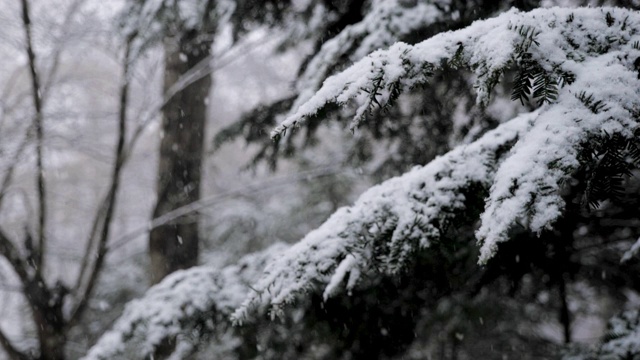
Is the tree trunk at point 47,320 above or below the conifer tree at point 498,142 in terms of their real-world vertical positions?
below

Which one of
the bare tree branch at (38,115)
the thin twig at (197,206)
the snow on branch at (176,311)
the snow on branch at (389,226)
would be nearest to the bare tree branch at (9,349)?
the bare tree branch at (38,115)

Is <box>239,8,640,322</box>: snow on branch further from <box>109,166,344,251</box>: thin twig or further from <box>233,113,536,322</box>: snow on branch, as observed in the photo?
<box>109,166,344,251</box>: thin twig

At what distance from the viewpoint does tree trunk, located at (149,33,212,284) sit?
4.52m

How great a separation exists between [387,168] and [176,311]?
1.94m

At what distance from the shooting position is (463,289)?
2.80 m

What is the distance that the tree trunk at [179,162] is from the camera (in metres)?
4.52

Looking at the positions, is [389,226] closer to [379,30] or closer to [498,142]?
[498,142]

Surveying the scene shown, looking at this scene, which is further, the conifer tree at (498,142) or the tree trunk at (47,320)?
the tree trunk at (47,320)

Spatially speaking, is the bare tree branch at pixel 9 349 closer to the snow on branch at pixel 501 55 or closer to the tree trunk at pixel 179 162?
the tree trunk at pixel 179 162

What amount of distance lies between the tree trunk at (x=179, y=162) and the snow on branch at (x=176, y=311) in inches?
68.4

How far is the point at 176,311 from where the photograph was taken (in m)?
2.50

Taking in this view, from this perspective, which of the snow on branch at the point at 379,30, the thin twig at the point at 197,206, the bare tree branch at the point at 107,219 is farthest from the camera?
the thin twig at the point at 197,206

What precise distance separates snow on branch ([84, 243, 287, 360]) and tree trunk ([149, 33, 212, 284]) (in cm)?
174

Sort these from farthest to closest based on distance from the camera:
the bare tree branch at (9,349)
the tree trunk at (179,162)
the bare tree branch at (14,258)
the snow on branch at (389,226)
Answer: the tree trunk at (179,162)
the bare tree branch at (14,258)
the bare tree branch at (9,349)
the snow on branch at (389,226)
